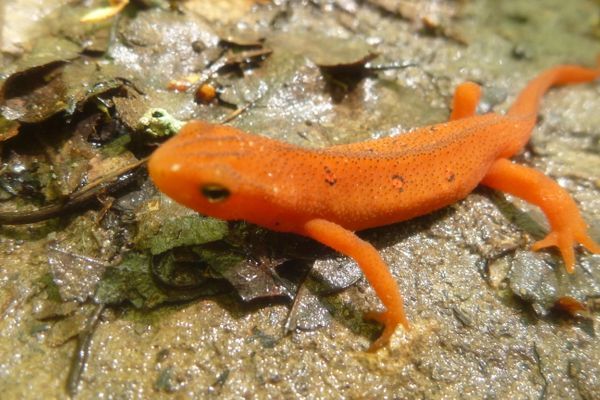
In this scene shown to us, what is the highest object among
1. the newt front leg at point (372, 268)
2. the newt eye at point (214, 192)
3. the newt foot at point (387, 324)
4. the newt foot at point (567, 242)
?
the newt eye at point (214, 192)

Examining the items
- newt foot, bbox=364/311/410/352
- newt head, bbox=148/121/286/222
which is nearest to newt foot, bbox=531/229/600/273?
newt foot, bbox=364/311/410/352

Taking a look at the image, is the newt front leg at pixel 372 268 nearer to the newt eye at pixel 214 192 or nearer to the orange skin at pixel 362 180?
the orange skin at pixel 362 180

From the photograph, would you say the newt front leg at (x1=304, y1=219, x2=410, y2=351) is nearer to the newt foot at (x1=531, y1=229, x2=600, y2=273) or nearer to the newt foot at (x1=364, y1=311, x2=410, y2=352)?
the newt foot at (x1=364, y1=311, x2=410, y2=352)

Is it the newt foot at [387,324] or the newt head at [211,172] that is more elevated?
the newt head at [211,172]

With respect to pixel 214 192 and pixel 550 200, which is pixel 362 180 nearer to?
pixel 214 192

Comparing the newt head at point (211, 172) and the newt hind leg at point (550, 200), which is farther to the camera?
the newt hind leg at point (550, 200)

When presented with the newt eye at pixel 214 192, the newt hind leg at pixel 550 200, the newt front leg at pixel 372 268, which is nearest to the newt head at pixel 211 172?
the newt eye at pixel 214 192

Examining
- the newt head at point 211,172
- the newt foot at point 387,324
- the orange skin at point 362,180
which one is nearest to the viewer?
the newt head at point 211,172
